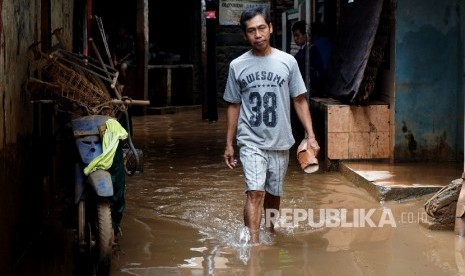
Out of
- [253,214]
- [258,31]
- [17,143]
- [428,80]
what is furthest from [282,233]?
[428,80]

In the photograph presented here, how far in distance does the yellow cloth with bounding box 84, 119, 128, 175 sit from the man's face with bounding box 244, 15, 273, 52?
1.29m

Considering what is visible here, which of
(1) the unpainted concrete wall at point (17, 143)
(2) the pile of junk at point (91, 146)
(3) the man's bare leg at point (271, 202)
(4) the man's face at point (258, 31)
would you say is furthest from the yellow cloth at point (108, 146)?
(3) the man's bare leg at point (271, 202)

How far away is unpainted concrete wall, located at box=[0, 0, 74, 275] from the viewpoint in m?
5.81

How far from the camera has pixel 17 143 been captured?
6344 mm

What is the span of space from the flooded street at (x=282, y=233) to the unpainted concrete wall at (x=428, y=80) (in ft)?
3.69

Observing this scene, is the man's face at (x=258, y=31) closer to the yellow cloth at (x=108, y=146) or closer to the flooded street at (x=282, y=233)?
the yellow cloth at (x=108, y=146)

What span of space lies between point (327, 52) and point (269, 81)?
593 centimetres

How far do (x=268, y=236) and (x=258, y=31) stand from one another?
178 centimetres

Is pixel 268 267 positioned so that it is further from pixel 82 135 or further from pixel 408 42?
pixel 408 42

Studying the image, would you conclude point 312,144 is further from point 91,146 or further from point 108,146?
point 91,146

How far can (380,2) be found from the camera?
10289 millimetres

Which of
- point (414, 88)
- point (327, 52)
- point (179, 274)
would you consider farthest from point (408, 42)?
point (179, 274)

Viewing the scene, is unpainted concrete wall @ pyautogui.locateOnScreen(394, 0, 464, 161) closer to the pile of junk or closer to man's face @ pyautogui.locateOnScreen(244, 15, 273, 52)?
man's face @ pyautogui.locateOnScreen(244, 15, 273, 52)

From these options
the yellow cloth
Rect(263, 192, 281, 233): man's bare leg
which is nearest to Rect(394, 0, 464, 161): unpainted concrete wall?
Rect(263, 192, 281, 233): man's bare leg
